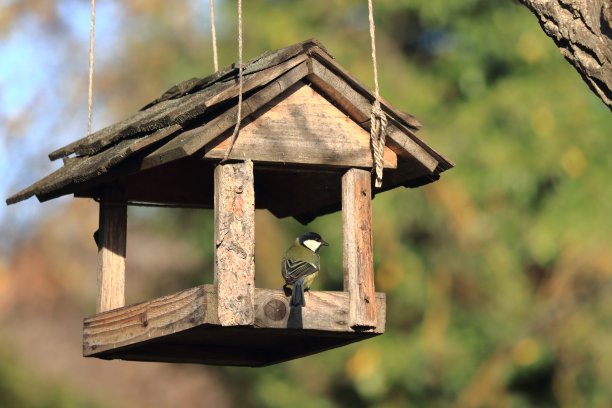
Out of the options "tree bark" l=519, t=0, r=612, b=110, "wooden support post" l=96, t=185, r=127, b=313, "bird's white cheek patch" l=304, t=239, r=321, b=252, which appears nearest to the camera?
"tree bark" l=519, t=0, r=612, b=110

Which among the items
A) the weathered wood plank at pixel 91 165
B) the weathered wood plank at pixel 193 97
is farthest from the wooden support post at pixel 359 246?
the weathered wood plank at pixel 91 165

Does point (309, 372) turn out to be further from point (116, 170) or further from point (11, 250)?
point (116, 170)

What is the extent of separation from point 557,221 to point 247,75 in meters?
7.11

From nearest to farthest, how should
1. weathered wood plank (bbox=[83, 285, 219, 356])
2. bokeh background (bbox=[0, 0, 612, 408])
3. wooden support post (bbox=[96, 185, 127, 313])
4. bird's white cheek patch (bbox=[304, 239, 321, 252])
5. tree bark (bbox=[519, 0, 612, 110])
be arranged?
tree bark (bbox=[519, 0, 612, 110])
weathered wood plank (bbox=[83, 285, 219, 356])
wooden support post (bbox=[96, 185, 127, 313])
bird's white cheek patch (bbox=[304, 239, 321, 252])
bokeh background (bbox=[0, 0, 612, 408])

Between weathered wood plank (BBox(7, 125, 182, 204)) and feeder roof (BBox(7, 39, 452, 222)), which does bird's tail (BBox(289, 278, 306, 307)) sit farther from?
weathered wood plank (BBox(7, 125, 182, 204))

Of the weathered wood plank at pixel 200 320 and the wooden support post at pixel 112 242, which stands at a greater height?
the wooden support post at pixel 112 242

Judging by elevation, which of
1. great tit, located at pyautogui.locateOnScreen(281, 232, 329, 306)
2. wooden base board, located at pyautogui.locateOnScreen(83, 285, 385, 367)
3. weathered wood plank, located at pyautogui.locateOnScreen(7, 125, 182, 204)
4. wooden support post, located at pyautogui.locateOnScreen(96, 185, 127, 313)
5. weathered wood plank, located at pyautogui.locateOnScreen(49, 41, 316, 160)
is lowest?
wooden base board, located at pyautogui.locateOnScreen(83, 285, 385, 367)

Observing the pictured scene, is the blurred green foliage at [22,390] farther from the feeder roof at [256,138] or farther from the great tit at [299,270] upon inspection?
the great tit at [299,270]

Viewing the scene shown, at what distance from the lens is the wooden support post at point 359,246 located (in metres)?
A: 5.77

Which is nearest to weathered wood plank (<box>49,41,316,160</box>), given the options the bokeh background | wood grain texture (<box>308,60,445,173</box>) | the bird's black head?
wood grain texture (<box>308,60,445,173</box>)

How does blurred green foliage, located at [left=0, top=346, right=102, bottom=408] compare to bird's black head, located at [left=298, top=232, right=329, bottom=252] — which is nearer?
bird's black head, located at [left=298, top=232, right=329, bottom=252]

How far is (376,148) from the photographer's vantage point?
19.2 feet

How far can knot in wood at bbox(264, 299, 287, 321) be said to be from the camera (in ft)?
18.0

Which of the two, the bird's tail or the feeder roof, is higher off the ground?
the feeder roof
